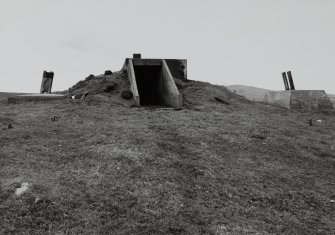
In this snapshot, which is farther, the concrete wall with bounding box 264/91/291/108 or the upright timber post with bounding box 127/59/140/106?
the concrete wall with bounding box 264/91/291/108

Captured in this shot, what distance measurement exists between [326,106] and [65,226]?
43.3ft

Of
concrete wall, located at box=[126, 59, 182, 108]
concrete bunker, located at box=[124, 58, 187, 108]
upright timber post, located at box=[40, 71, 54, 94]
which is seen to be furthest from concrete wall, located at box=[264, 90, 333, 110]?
upright timber post, located at box=[40, 71, 54, 94]

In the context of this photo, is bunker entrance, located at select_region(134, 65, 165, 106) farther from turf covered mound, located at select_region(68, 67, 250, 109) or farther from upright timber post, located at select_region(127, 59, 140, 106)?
turf covered mound, located at select_region(68, 67, 250, 109)

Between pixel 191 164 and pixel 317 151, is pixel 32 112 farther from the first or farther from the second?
pixel 317 151

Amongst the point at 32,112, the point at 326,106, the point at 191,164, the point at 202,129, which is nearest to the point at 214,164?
the point at 191,164

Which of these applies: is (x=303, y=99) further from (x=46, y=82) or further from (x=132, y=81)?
(x=46, y=82)

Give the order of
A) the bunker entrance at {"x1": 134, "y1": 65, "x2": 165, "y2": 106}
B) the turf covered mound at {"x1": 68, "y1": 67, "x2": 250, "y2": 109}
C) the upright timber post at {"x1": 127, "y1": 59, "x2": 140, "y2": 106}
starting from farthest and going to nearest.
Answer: the bunker entrance at {"x1": 134, "y1": 65, "x2": 165, "y2": 106}
the turf covered mound at {"x1": 68, "y1": 67, "x2": 250, "y2": 109}
the upright timber post at {"x1": 127, "y1": 59, "x2": 140, "y2": 106}

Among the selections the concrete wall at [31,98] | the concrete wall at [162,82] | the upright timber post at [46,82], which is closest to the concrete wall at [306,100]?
the concrete wall at [162,82]

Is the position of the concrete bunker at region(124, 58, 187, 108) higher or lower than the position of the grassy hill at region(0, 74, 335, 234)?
higher

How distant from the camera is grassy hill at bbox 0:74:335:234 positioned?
472 cm

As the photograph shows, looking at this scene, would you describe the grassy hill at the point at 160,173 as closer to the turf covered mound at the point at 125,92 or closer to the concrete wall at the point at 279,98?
the turf covered mound at the point at 125,92

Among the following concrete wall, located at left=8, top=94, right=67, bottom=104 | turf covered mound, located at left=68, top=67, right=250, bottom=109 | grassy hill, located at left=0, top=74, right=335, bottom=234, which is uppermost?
A: turf covered mound, located at left=68, top=67, right=250, bottom=109

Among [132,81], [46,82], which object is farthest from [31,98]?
[132,81]

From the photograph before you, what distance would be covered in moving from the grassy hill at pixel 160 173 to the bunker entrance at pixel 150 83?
12.6ft
